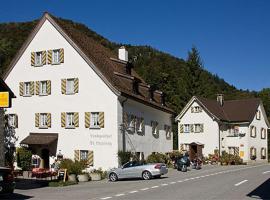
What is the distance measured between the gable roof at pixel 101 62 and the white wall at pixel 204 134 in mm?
19272

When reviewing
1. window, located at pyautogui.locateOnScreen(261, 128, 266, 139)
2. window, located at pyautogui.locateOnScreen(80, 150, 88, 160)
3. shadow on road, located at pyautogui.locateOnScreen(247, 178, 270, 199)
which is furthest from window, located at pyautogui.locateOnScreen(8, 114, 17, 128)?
window, located at pyautogui.locateOnScreen(261, 128, 266, 139)

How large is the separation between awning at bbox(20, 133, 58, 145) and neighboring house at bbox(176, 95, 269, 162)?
27344mm

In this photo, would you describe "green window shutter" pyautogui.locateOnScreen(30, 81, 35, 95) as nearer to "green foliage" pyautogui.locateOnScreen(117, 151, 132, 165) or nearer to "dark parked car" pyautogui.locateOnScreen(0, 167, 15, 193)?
"green foliage" pyautogui.locateOnScreen(117, 151, 132, 165)

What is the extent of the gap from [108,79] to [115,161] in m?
6.51

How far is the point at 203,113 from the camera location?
65438 mm

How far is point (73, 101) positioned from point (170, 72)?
6922cm

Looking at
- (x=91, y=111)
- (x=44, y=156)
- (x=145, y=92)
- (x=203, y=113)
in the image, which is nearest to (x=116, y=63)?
(x=145, y=92)

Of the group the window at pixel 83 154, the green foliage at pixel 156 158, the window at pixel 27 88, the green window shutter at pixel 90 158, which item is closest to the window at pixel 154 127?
the green foliage at pixel 156 158

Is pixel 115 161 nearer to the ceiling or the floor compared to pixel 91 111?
nearer to the floor

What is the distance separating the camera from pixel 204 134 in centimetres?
6519

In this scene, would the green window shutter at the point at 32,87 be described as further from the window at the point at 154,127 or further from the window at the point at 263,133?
the window at the point at 263,133

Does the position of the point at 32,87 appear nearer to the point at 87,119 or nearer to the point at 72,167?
the point at 87,119

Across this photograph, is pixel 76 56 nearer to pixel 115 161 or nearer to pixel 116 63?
pixel 116 63

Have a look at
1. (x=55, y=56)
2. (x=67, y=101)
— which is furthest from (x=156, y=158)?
(x=55, y=56)
